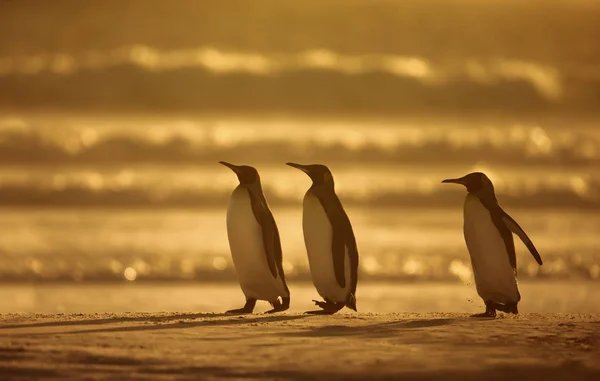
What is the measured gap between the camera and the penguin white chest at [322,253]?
1600 cm

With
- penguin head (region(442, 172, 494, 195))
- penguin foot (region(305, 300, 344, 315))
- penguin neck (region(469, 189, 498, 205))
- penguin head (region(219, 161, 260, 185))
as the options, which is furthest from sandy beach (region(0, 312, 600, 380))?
penguin head (region(219, 161, 260, 185))

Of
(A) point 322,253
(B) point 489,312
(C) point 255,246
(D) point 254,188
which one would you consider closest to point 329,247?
(A) point 322,253

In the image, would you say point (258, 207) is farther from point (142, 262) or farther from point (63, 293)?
point (142, 262)

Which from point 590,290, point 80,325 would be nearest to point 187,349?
point 80,325

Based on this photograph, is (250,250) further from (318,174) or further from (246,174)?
(318,174)

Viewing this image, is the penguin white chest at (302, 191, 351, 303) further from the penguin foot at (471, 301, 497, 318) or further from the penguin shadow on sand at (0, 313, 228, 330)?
the penguin foot at (471, 301, 497, 318)

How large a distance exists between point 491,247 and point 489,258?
0.12 m

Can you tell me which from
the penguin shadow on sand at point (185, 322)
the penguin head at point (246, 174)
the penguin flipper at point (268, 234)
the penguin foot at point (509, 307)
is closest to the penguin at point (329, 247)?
the penguin flipper at point (268, 234)

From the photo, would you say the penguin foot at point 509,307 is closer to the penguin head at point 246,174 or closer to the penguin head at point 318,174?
the penguin head at point 318,174

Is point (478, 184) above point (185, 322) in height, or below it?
above

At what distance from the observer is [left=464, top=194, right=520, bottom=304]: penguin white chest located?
15797 mm

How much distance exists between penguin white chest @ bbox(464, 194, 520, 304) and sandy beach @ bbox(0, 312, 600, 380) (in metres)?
Answer: 0.62

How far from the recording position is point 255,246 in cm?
1605

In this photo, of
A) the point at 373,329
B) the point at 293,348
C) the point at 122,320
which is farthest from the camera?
the point at 122,320
